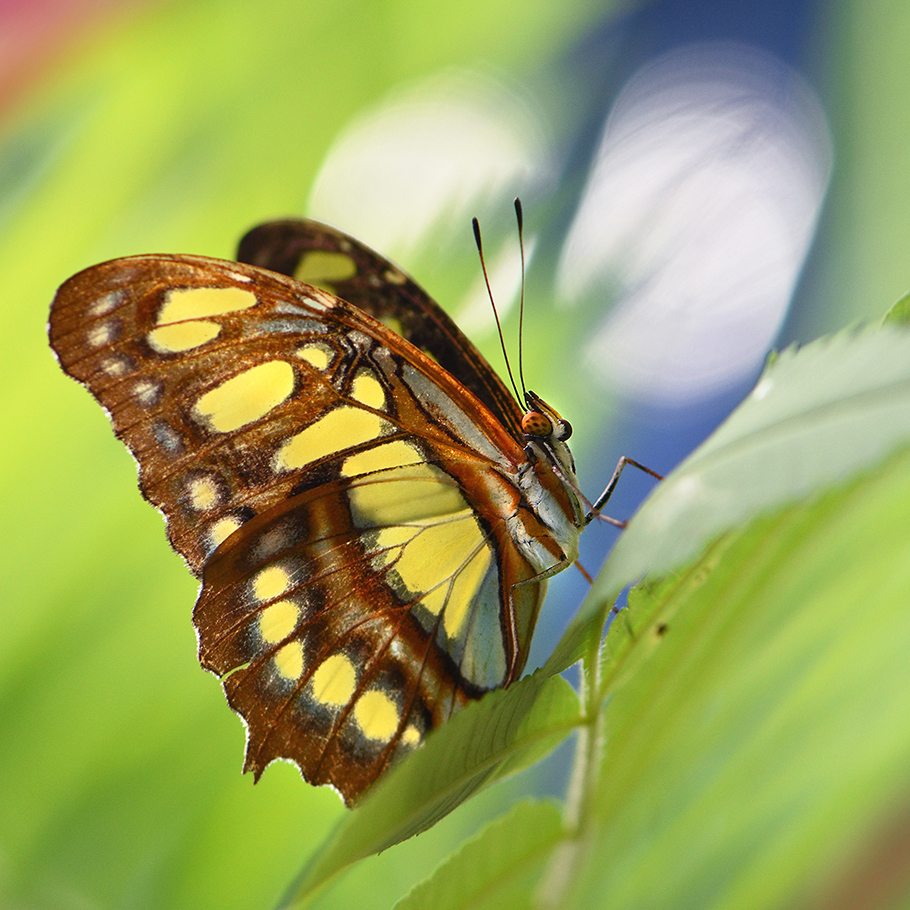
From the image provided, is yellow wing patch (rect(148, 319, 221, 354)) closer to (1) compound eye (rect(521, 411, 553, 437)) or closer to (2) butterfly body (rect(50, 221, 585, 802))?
(2) butterfly body (rect(50, 221, 585, 802))

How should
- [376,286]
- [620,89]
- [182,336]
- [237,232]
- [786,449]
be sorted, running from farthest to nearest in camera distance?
[620,89]
[237,232]
[376,286]
[182,336]
[786,449]

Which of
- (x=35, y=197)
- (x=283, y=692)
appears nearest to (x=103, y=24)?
(x=35, y=197)

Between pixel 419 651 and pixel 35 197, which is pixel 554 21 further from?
pixel 419 651

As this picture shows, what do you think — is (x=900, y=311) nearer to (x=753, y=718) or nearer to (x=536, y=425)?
(x=753, y=718)

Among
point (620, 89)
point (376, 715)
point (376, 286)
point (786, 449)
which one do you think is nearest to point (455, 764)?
point (786, 449)

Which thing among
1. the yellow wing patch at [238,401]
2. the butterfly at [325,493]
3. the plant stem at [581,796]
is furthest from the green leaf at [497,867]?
the yellow wing patch at [238,401]

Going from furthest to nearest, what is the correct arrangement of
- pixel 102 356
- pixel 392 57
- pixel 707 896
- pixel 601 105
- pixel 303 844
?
1. pixel 601 105
2. pixel 392 57
3. pixel 303 844
4. pixel 102 356
5. pixel 707 896
